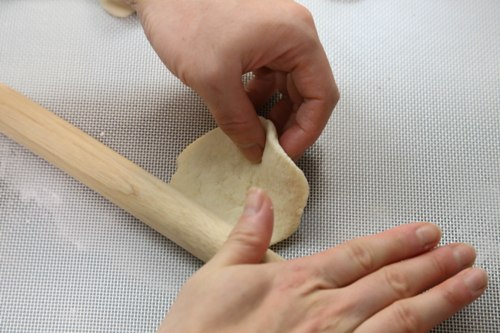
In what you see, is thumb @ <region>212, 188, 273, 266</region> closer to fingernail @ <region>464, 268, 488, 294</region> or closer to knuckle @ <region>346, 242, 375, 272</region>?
knuckle @ <region>346, 242, 375, 272</region>

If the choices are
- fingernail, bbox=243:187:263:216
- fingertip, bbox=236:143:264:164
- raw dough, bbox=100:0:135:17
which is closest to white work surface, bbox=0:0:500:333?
raw dough, bbox=100:0:135:17

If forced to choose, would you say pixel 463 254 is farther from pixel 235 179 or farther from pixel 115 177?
pixel 115 177

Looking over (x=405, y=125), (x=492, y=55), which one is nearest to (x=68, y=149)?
(x=405, y=125)

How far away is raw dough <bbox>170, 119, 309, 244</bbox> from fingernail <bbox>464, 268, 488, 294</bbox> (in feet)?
0.95

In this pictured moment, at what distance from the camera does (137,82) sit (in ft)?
3.54

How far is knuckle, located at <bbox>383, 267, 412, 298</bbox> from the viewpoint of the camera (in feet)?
2.50

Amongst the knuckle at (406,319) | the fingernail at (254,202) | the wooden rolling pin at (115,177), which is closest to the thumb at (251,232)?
the fingernail at (254,202)

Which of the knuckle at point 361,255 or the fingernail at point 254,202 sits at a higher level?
the fingernail at point 254,202

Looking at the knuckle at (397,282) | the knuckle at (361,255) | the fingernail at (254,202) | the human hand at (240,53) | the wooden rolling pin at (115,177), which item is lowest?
the wooden rolling pin at (115,177)

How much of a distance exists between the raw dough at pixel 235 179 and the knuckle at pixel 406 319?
0.25 m

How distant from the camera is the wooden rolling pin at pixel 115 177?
34.5 inches

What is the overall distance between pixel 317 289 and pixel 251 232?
0.13m

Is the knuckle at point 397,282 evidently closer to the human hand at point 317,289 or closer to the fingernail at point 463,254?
the human hand at point 317,289

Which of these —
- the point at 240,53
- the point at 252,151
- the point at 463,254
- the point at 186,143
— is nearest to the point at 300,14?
the point at 240,53
